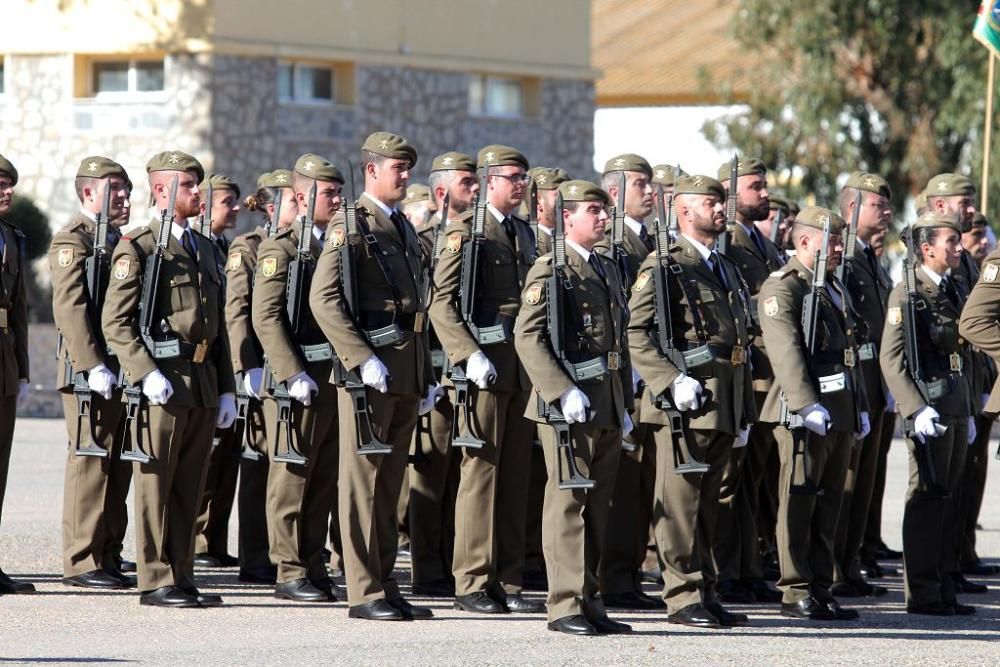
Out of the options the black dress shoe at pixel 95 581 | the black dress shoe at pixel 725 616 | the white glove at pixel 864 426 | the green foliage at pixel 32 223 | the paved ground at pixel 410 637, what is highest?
the green foliage at pixel 32 223

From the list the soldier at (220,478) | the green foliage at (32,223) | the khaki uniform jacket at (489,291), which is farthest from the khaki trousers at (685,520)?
the green foliage at (32,223)

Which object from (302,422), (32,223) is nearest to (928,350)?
(302,422)

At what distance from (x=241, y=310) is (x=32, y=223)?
13.8 metres

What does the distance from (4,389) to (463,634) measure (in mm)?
2752

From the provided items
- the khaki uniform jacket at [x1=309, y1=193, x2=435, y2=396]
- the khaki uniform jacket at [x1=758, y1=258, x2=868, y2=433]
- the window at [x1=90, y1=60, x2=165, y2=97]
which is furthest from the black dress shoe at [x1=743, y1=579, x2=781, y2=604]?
the window at [x1=90, y1=60, x2=165, y2=97]

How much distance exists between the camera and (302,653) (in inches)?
329

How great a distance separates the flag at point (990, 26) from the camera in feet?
53.7

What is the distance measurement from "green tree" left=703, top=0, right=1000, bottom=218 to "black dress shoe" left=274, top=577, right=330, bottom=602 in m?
18.9

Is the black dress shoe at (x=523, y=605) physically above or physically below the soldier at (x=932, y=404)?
below

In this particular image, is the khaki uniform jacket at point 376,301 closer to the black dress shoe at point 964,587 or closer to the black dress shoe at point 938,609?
the black dress shoe at point 938,609

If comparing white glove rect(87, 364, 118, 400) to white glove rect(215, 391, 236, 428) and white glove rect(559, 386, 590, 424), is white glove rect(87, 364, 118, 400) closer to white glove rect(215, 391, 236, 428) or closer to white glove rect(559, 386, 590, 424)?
white glove rect(215, 391, 236, 428)

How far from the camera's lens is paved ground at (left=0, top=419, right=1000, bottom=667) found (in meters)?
8.32

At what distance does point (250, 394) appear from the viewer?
413 inches

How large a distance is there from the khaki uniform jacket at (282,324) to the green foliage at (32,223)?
552 inches
